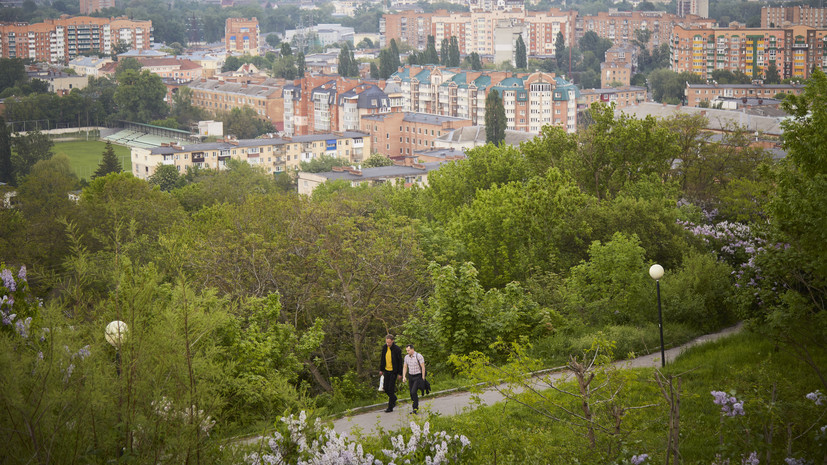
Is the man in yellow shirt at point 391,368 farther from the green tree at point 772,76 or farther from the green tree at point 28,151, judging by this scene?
the green tree at point 772,76

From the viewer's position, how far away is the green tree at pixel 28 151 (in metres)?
47.4

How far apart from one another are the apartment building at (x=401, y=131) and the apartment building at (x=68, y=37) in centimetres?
5418

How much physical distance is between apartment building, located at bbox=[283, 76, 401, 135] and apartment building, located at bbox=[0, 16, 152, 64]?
140 feet

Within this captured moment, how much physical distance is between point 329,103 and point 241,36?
5692cm

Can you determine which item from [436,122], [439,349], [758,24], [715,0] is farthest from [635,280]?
[715,0]

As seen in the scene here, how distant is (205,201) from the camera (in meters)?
25.8

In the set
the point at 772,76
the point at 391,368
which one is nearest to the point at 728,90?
the point at 772,76

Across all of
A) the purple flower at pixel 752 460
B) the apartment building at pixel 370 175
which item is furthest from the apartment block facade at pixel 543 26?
the purple flower at pixel 752 460

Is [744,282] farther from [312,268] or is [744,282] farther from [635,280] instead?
[312,268]

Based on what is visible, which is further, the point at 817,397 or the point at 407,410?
the point at 407,410

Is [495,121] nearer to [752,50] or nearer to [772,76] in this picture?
[772,76]

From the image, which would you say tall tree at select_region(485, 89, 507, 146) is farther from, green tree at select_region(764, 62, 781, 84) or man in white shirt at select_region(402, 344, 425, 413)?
man in white shirt at select_region(402, 344, 425, 413)

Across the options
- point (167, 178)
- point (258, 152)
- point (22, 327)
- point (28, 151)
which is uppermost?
point (22, 327)

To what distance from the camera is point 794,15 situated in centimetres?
9788
